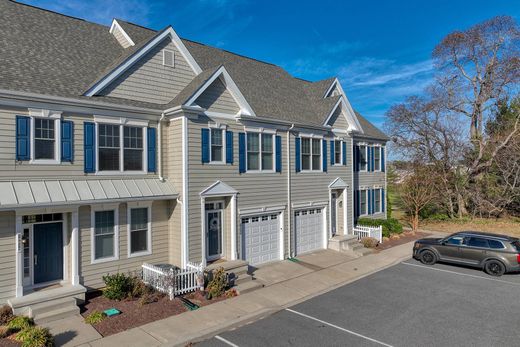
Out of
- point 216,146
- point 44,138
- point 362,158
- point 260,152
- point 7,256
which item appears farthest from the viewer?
point 362,158

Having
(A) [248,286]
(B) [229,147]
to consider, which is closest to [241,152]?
(B) [229,147]

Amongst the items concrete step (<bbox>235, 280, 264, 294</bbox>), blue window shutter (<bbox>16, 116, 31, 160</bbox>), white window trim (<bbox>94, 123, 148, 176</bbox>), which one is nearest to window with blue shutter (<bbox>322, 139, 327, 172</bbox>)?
concrete step (<bbox>235, 280, 264, 294</bbox>)

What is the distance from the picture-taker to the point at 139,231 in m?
13.3

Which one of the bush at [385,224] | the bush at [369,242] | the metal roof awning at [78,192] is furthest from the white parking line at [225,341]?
the bush at [385,224]

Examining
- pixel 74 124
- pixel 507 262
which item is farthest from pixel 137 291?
pixel 507 262

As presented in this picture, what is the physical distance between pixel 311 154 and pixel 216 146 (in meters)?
6.53

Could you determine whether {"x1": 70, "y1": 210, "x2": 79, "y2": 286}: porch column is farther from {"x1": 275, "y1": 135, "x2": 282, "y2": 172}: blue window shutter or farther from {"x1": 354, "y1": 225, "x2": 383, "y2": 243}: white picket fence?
{"x1": 354, "y1": 225, "x2": 383, "y2": 243}: white picket fence

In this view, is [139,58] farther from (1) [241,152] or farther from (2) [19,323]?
(2) [19,323]

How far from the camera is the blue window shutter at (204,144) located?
13961 millimetres

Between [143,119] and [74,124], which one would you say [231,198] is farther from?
[74,124]

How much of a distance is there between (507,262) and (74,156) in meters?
17.7

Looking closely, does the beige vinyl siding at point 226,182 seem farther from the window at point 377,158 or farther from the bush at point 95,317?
the window at point 377,158

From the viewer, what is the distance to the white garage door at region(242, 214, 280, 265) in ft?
52.2

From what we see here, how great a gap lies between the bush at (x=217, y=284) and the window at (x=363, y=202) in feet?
48.3
